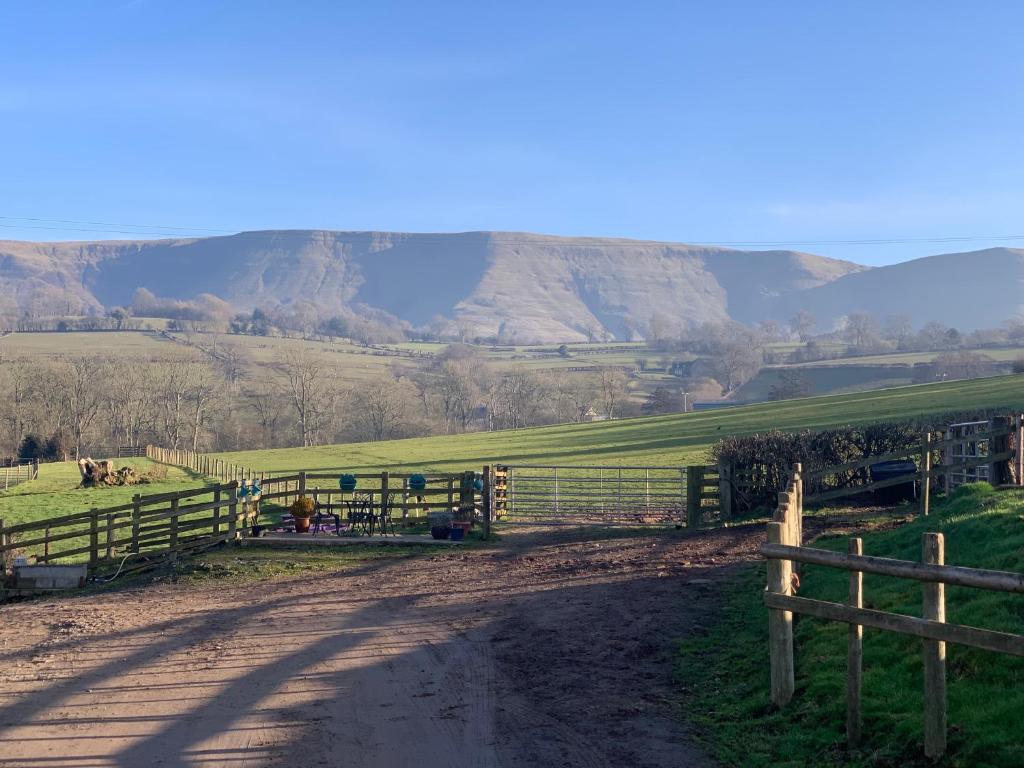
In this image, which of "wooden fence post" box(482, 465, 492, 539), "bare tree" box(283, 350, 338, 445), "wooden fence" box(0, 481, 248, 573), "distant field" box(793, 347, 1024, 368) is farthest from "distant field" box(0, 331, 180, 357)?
"wooden fence post" box(482, 465, 492, 539)

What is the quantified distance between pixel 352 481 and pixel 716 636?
14.0 metres

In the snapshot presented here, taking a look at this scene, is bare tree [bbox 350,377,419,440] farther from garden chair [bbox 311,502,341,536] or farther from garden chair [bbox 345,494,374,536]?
garden chair [bbox 345,494,374,536]

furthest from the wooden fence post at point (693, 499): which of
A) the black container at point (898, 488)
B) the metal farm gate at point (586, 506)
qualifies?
the black container at point (898, 488)

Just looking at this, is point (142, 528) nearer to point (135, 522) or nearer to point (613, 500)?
point (135, 522)

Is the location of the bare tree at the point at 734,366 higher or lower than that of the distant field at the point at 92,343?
lower

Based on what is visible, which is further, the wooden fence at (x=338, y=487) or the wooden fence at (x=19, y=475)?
the wooden fence at (x=19, y=475)

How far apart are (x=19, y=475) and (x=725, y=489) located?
164 ft

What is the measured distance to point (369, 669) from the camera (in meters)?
10.5

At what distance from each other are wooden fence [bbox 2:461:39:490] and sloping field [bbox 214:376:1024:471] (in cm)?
1340

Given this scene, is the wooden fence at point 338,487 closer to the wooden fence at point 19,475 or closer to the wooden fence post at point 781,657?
the wooden fence at point 19,475

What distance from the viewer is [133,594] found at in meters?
16.9

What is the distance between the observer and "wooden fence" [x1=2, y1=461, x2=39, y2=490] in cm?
5529

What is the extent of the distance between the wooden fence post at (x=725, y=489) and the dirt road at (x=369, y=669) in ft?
19.9

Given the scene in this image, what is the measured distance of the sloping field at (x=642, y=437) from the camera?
52.5 meters
